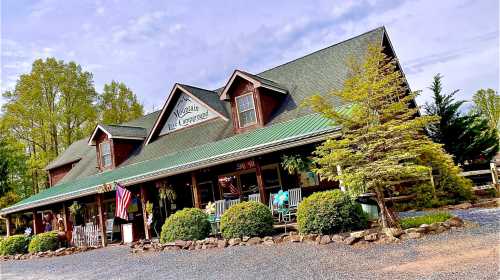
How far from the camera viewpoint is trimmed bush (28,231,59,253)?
15.7m

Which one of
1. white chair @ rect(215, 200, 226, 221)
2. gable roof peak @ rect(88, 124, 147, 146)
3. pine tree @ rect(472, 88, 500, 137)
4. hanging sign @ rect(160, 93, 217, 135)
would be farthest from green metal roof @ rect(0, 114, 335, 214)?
pine tree @ rect(472, 88, 500, 137)

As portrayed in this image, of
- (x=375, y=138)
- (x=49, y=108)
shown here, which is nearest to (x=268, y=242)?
(x=375, y=138)

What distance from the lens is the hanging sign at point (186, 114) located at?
1831 cm

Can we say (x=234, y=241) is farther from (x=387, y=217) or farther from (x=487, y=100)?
(x=487, y=100)

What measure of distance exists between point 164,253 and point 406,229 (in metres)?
6.48

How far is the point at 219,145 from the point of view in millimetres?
14969

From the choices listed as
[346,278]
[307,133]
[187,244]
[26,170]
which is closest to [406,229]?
[346,278]

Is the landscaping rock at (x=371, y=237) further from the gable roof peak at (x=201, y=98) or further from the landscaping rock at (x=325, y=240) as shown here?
the gable roof peak at (x=201, y=98)

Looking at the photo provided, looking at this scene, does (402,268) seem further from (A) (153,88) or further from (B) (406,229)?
(A) (153,88)

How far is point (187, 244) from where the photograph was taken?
11.0 meters

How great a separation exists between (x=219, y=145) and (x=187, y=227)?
4.28 m

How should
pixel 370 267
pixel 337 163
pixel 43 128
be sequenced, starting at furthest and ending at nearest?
1. pixel 43 128
2. pixel 337 163
3. pixel 370 267

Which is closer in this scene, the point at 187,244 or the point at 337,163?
the point at 337,163

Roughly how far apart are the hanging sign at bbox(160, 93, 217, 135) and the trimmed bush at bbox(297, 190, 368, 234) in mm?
9595
